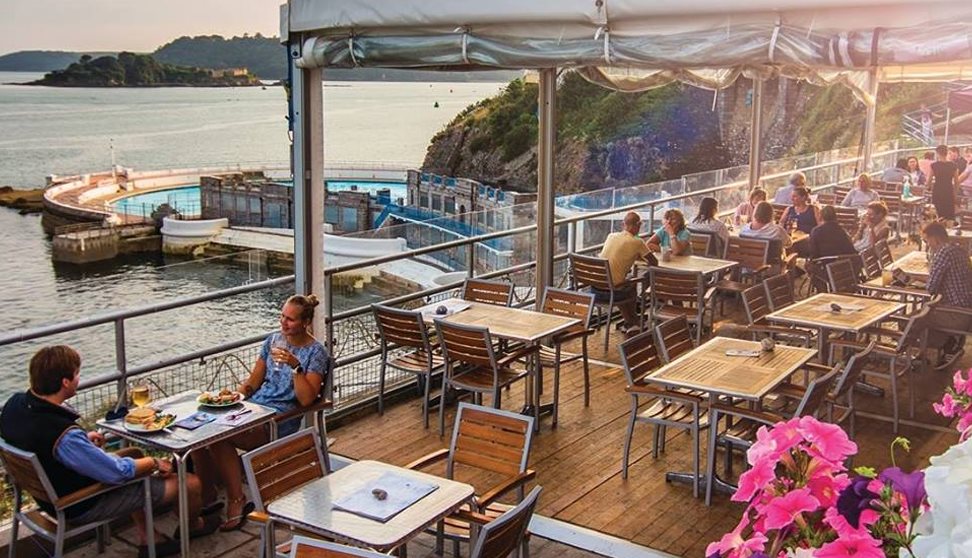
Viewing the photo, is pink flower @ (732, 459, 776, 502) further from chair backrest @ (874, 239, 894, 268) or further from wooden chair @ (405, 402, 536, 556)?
chair backrest @ (874, 239, 894, 268)

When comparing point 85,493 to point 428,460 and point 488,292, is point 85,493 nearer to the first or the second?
point 428,460

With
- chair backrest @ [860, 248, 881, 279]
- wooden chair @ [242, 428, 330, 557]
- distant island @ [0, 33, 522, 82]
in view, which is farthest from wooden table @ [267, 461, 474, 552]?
distant island @ [0, 33, 522, 82]

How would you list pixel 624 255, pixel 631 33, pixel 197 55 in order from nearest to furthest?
pixel 631 33
pixel 624 255
pixel 197 55

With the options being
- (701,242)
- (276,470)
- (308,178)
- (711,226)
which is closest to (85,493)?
(276,470)

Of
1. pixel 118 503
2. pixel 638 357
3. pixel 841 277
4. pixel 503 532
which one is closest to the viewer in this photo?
pixel 503 532

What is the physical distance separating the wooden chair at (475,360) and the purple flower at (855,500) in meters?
4.83

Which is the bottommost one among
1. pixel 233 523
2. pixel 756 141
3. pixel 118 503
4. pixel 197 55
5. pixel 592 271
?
pixel 233 523

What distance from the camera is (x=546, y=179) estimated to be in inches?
306

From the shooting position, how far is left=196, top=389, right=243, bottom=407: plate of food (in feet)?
16.7

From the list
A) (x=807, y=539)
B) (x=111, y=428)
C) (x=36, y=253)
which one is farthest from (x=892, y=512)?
(x=36, y=253)

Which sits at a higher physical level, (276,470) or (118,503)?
(276,470)

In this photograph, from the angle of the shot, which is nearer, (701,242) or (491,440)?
(491,440)

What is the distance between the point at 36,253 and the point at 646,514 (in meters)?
89.6

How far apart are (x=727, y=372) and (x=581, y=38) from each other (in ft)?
6.49
